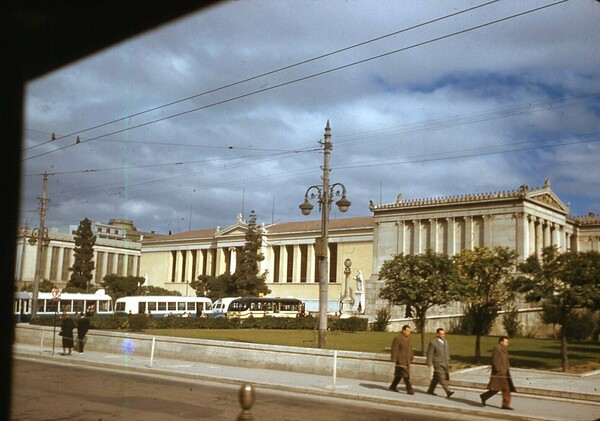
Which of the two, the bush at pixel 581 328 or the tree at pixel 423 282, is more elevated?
the tree at pixel 423 282

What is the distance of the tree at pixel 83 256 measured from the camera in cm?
5944

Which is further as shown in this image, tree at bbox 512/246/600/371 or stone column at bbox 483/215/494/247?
stone column at bbox 483/215/494/247

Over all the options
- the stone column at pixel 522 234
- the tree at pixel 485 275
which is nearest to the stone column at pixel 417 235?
the stone column at pixel 522 234

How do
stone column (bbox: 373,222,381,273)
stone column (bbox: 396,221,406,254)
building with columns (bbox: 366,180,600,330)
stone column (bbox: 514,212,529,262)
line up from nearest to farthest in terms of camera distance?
stone column (bbox: 514,212,529,262), building with columns (bbox: 366,180,600,330), stone column (bbox: 396,221,406,254), stone column (bbox: 373,222,381,273)

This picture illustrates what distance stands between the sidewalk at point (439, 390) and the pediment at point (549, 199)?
40.0 meters

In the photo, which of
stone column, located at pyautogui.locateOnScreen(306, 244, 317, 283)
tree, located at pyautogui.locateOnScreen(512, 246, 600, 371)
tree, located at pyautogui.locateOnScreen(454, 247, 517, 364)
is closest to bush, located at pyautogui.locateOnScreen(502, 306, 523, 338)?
tree, located at pyautogui.locateOnScreen(454, 247, 517, 364)

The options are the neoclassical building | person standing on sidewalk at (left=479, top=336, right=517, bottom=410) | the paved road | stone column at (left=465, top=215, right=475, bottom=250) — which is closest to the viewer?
the paved road

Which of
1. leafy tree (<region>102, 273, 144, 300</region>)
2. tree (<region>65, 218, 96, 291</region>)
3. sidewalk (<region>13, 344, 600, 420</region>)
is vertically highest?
tree (<region>65, 218, 96, 291</region>)

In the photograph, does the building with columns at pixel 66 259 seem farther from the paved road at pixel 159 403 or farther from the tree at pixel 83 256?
the paved road at pixel 159 403

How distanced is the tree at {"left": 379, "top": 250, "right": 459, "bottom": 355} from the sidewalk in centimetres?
386

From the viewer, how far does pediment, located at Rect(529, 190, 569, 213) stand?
188 ft

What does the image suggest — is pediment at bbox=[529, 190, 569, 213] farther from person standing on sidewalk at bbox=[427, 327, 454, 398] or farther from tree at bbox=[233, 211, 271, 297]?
person standing on sidewalk at bbox=[427, 327, 454, 398]

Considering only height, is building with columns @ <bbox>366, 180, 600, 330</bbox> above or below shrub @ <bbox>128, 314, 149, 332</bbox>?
above

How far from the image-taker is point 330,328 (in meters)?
40.3
